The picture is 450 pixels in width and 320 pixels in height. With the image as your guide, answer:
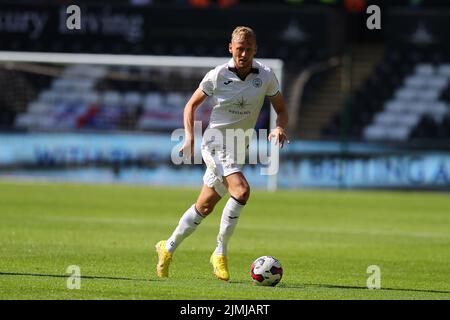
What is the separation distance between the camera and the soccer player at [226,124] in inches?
422

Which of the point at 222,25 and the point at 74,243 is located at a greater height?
the point at 222,25

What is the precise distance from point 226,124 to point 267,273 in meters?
1.55

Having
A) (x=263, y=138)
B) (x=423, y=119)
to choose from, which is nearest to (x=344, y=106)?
(x=423, y=119)

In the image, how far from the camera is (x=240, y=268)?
40.2ft

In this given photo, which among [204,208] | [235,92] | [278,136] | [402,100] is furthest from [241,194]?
[402,100]

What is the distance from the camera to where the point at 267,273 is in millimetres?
10297

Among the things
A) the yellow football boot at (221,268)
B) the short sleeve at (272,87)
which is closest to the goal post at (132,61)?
the short sleeve at (272,87)

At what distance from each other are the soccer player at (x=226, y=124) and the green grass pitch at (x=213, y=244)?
378mm

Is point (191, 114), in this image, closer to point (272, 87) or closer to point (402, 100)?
point (272, 87)

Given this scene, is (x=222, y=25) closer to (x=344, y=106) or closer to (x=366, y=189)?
(x=344, y=106)

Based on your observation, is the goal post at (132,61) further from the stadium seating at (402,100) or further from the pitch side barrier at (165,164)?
the stadium seating at (402,100)
